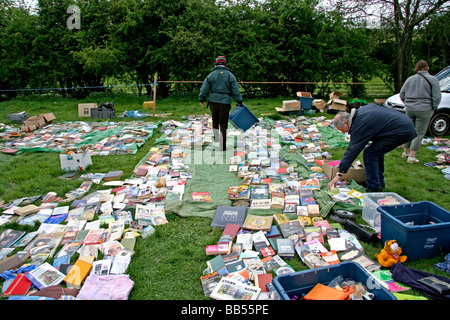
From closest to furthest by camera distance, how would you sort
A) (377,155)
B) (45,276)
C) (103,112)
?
(45,276) → (377,155) → (103,112)

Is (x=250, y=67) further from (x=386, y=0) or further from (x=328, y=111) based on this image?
(x=386, y=0)

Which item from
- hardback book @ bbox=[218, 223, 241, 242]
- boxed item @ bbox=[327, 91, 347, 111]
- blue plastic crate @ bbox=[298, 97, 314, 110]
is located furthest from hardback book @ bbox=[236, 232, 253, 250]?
boxed item @ bbox=[327, 91, 347, 111]

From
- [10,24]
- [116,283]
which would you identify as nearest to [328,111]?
[116,283]

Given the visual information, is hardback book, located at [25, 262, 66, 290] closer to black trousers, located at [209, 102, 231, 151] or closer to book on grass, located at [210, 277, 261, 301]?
book on grass, located at [210, 277, 261, 301]

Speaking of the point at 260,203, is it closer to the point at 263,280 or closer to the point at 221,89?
the point at 263,280

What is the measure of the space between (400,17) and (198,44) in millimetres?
7782

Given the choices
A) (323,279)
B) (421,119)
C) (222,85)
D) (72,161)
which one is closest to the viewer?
(323,279)

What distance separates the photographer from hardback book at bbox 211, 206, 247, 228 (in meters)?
3.98

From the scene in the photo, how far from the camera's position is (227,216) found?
411 cm

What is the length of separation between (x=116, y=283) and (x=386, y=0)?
1339 centimetres

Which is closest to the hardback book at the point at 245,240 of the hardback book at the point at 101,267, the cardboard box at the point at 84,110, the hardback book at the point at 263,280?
the hardback book at the point at 263,280

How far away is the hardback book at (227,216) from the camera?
398 centimetres

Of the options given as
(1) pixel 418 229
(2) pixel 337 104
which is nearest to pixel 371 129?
(1) pixel 418 229

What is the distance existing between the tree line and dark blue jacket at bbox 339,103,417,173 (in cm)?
879
